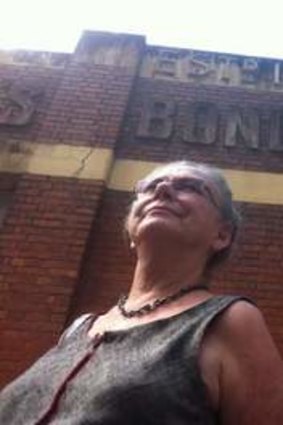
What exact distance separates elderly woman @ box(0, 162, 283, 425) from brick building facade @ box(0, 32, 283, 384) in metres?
2.14

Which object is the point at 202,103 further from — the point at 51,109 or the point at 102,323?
the point at 102,323

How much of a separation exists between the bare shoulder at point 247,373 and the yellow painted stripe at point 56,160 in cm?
329

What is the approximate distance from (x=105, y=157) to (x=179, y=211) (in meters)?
2.85

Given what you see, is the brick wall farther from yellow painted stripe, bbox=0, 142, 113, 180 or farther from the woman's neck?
the woman's neck

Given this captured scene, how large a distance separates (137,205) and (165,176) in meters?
0.16

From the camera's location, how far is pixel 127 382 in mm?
1484

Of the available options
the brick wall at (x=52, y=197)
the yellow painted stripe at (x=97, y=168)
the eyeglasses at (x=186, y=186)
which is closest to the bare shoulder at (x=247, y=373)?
the eyeglasses at (x=186, y=186)

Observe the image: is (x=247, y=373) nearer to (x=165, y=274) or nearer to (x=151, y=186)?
(x=165, y=274)

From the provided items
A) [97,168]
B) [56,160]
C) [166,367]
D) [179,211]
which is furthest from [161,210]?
[56,160]

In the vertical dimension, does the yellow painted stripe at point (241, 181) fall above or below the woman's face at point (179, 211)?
above

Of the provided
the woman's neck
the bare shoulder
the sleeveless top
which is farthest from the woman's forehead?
the bare shoulder

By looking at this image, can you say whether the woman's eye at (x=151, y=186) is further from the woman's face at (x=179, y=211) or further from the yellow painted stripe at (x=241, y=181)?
the yellow painted stripe at (x=241, y=181)

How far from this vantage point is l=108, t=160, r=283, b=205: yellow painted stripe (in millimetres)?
4777

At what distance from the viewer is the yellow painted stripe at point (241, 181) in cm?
478
